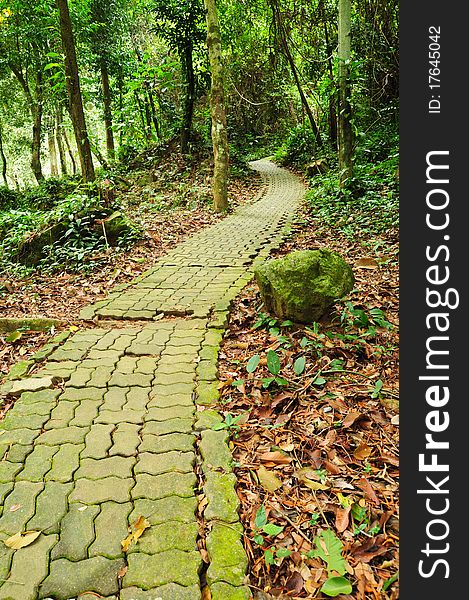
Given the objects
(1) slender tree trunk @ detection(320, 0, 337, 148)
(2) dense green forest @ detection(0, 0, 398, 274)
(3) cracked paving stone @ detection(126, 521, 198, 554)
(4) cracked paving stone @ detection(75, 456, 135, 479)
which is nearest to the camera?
(3) cracked paving stone @ detection(126, 521, 198, 554)

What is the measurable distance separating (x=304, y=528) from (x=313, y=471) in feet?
1.21

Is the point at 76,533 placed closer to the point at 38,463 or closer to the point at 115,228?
the point at 38,463

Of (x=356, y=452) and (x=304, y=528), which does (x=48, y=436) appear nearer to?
(x=304, y=528)

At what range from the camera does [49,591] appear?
1750mm

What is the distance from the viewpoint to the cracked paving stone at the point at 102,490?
2189 millimetres

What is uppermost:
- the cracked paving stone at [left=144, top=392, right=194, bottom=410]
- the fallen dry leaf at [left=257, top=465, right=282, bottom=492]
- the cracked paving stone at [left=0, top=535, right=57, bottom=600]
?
the cracked paving stone at [left=0, top=535, right=57, bottom=600]

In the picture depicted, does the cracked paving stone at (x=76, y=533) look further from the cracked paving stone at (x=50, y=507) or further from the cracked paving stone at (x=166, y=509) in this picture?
the cracked paving stone at (x=166, y=509)

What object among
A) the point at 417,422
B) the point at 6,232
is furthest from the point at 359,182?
the point at 417,422

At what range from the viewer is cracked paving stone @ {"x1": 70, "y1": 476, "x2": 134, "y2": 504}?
2189 millimetres

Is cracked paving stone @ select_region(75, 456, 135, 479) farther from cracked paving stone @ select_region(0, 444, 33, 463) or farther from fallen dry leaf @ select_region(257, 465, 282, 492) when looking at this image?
fallen dry leaf @ select_region(257, 465, 282, 492)

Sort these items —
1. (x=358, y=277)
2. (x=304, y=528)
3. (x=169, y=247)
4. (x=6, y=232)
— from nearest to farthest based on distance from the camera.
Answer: (x=304, y=528) → (x=358, y=277) → (x=169, y=247) → (x=6, y=232)

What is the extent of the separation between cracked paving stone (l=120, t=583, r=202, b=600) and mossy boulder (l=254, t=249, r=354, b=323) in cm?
228

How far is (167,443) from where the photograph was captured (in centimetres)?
Result: 259

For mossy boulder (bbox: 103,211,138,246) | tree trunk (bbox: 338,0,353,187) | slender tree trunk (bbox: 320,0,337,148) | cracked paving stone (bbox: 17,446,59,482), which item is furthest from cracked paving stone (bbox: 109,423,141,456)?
slender tree trunk (bbox: 320,0,337,148)
